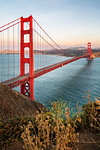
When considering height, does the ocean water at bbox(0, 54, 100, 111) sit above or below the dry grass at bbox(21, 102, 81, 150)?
below

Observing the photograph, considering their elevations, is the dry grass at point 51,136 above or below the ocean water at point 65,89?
above

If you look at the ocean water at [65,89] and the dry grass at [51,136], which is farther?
the ocean water at [65,89]

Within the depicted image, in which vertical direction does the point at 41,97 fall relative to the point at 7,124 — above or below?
below

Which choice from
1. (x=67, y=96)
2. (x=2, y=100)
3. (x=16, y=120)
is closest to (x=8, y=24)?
(x=67, y=96)

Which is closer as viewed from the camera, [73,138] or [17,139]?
[73,138]

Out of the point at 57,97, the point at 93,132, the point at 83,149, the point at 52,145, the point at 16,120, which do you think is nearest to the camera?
the point at 52,145

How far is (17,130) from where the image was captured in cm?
308

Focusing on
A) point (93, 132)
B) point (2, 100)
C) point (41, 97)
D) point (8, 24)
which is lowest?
point (41, 97)

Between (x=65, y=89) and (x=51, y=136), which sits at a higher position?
(x=51, y=136)

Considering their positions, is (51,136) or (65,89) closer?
(51,136)

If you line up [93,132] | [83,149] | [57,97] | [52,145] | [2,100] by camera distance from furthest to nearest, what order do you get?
[57,97], [2,100], [93,132], [83,149], [52,145]

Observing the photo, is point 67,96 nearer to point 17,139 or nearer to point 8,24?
point 8,24

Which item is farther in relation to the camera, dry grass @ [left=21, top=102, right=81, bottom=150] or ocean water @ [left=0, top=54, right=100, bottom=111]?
ocean water @ [left=0, top=54, right=100, bottom=111]

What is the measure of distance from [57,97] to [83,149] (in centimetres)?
2423
